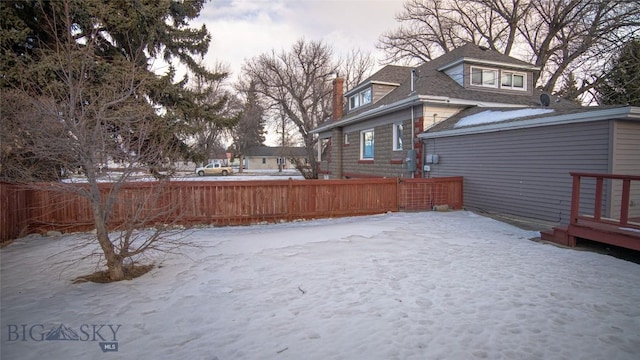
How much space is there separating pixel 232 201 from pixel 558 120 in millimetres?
8236

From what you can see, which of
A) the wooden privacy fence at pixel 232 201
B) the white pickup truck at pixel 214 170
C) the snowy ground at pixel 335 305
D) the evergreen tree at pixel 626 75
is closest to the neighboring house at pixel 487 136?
the wooden privacy fence at pixel 232 201

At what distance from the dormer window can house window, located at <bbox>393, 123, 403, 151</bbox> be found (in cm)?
478

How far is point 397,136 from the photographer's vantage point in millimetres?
14977

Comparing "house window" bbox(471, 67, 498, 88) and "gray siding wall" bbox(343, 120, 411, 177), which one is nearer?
"gray siding wall" bbox(343, 120, 411, 177)

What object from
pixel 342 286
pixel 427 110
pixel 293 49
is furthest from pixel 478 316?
pixel 293 49

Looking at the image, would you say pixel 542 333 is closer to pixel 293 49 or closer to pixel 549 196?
pixel 549 196

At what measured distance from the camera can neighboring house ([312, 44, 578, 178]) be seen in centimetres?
1339

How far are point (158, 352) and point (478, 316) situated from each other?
9.88 feet

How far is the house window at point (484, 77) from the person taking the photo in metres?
15.6

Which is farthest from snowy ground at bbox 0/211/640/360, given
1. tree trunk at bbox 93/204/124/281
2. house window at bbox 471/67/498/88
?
house window at bbox 471/67/498/88

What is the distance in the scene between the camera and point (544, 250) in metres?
6.05

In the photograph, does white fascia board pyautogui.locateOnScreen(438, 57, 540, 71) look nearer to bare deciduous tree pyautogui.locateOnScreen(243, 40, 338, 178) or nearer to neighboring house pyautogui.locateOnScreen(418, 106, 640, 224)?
neighboring house pyautogui.locateOnScreen(418, 106, 640, 224)

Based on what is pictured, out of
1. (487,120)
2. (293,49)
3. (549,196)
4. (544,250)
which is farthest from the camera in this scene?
(293,49)

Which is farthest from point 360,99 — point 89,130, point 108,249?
point 108,249
